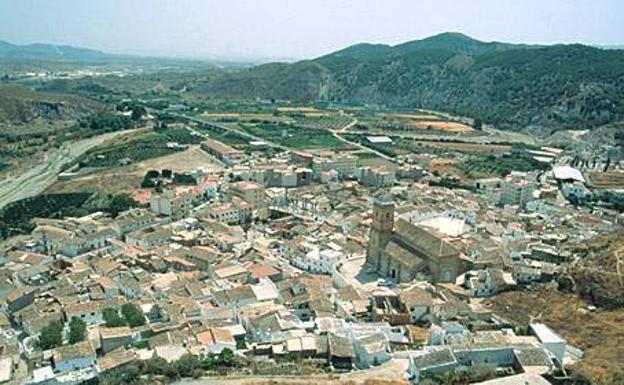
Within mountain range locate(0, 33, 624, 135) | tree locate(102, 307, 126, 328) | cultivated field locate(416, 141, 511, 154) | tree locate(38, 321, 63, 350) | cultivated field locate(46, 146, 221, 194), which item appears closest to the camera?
tree locate(38, 321, 63, 350)

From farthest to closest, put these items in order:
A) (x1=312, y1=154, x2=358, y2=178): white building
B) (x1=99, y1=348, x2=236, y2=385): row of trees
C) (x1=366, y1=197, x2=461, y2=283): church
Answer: (x1=312, y1=154, x2=358, y2=178): white building < (x1=366, y1=197, x2=461, y2=283): church < (x1=99, y1=348, x2=236, y2=385): row of trees

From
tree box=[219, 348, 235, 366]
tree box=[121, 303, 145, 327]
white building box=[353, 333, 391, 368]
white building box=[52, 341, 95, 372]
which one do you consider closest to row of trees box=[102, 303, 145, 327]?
tree box=[121, 303, 145, 327]

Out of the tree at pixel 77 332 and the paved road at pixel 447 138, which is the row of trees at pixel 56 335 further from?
the paved road at pixel 447 138

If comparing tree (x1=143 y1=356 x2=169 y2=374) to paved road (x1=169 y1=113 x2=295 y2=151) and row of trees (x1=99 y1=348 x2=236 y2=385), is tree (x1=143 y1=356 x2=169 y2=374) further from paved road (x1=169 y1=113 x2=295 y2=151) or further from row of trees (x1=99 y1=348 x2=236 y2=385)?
paved road (x1=169 y1=113 x2=295 y2=151)

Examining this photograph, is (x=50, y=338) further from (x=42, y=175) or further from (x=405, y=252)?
(x=42, y=175)

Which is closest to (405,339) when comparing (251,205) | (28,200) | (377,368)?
(377,368)

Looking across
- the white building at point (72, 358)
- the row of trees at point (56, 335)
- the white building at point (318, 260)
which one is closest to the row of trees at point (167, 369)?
the white building at point (72, 358)

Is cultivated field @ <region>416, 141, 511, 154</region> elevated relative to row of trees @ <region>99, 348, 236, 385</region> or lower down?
elevated

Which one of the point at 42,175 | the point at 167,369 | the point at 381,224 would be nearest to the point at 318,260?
the point at 381,224
